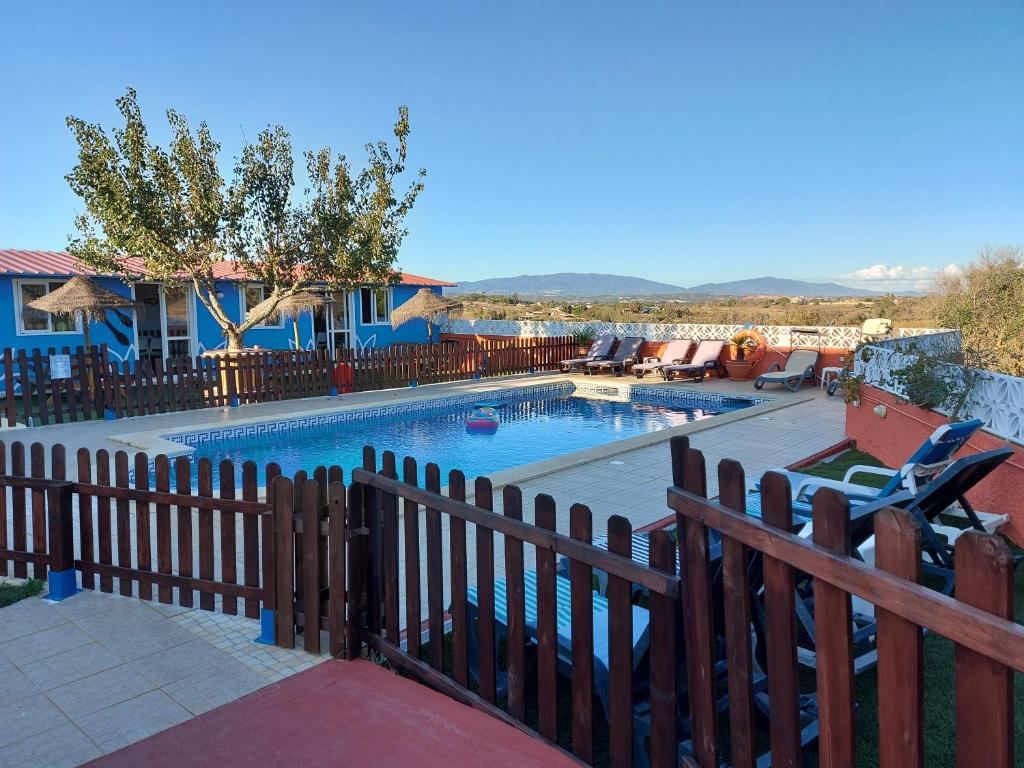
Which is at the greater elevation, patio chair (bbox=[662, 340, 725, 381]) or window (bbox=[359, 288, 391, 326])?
window (bbox=[359, 288, 391, 326])

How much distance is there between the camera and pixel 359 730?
2.47m

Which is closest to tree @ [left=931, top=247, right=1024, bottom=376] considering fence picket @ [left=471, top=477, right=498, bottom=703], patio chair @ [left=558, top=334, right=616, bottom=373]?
fence picket @ [left=471, top=477, right=498, bottom=703]

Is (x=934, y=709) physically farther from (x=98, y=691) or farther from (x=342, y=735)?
(x=98, y=691)

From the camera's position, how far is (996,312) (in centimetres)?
1102

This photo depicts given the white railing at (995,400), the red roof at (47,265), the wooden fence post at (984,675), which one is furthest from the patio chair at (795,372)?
the wooden fence post at (984,675)

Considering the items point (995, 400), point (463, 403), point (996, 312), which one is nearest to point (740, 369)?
point (996, 312)

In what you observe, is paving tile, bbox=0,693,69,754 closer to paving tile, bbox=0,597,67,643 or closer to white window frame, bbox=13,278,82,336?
paving tile, bbox=0,597,67,643

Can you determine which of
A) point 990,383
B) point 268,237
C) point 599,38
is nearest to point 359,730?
point 990,383

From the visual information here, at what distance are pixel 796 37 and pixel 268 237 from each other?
50.8 feet

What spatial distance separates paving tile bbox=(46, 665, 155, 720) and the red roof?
45.8 ft

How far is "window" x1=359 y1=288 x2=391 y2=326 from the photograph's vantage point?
71.0 feet

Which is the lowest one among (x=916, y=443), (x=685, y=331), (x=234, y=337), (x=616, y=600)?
(x=916, y=443)

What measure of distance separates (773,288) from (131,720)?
14536 cm

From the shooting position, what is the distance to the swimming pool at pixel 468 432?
993 cm
